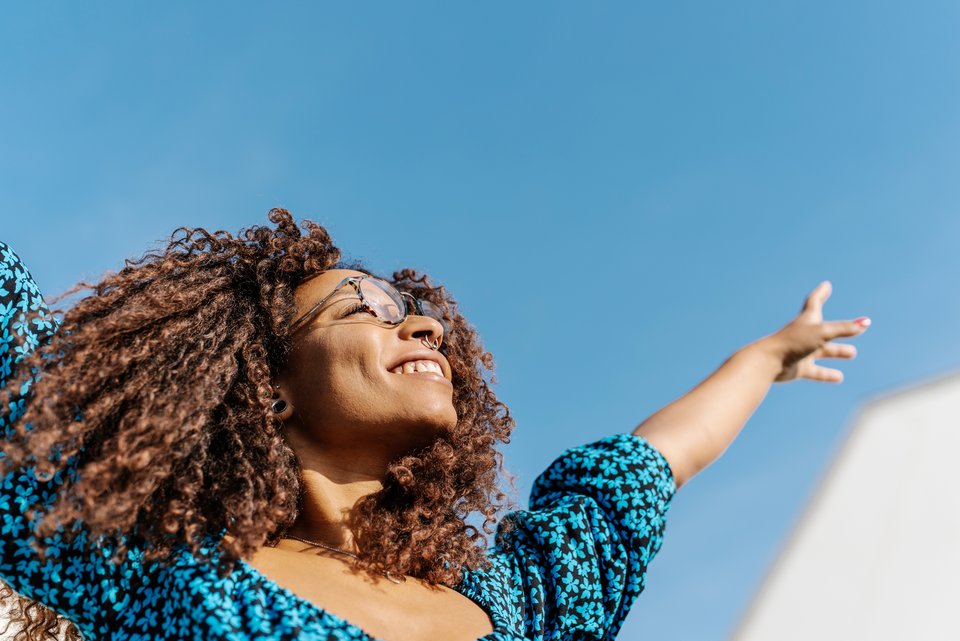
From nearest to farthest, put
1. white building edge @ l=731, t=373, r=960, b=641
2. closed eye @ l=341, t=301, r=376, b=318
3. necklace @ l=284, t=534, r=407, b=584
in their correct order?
necklace @ l=284, t=534, r=407, b=584
closed eye @ l=341, t=301, r=376, b=318
white building edge @ l=731, t=373, r=960, b=641

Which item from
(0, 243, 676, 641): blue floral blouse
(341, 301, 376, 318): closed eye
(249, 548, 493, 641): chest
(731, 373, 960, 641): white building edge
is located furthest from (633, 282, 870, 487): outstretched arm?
(731, 373, 960, 641): white building edge

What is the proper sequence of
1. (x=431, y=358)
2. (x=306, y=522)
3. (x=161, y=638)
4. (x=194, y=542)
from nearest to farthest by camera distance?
(x=161, y=638) → (x=194, y=542) → (x=306, y=522) → (x=431, y=358)

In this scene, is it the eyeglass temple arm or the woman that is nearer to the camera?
the woman

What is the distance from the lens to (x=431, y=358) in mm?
3129


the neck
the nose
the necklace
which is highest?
the nose

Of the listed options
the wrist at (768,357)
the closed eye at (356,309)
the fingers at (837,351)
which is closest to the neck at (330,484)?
the closed eye at (356,309)

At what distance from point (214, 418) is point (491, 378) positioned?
1.31m

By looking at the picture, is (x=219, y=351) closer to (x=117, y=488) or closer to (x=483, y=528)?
(x=117, y=488)

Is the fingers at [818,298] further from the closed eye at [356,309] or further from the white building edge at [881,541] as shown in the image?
the white building edge at [881,541]

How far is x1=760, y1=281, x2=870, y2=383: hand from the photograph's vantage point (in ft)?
10.1

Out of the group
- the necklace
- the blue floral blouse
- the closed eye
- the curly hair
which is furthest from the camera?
the closed eye

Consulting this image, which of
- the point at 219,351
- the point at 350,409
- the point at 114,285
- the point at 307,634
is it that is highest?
the point at 114,285

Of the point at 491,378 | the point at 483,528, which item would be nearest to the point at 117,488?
the point at 483,528

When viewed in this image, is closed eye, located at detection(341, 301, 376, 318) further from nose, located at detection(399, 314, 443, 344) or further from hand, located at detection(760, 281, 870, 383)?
hand, located at detection(760, 281, 870, 383)
